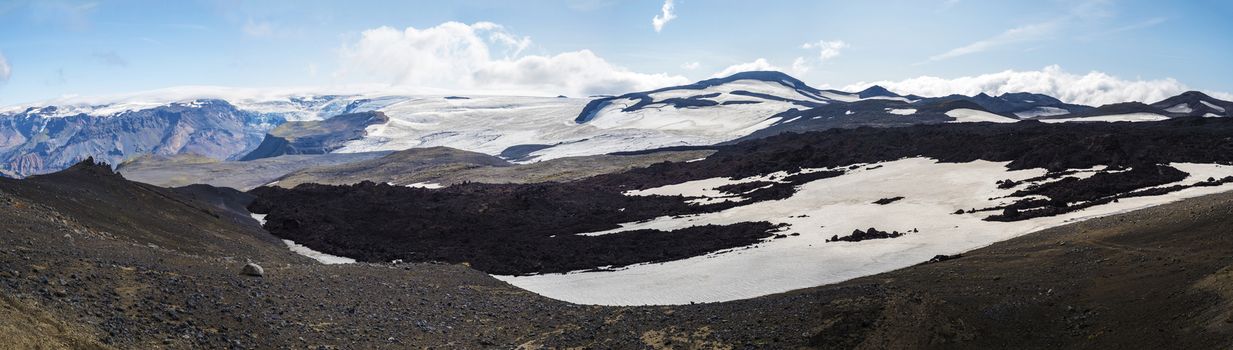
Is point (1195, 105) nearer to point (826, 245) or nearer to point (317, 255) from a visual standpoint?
point (826, 245)

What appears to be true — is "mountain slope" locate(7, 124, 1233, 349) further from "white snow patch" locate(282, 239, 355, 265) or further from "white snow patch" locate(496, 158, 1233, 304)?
"white snow patch" locate(282, 239, 355, 265)

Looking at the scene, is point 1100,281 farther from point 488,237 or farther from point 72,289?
point 488,237

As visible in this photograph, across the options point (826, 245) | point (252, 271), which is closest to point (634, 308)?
point (252, 271)

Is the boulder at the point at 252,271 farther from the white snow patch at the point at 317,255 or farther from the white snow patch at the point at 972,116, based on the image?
the white snow patch at the point at 972,116

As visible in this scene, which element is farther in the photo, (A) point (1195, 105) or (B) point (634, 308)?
(A) point (1195, 105)

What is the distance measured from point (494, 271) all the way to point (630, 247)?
8.58 m

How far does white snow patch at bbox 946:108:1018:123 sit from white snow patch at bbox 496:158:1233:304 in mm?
106962

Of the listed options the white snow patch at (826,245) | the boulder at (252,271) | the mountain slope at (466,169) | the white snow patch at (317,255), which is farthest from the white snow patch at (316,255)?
the mountain slope at (466,169)

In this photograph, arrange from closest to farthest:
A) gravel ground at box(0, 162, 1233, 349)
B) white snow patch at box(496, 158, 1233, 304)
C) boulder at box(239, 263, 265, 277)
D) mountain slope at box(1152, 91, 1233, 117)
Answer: gravel ground at box(0, 162, 1233, 349)
boulder at box(239, 263, 265, 277)
white snow patch at box(496, 158, 1233, 304)
mountain slope at box(1152, 91, 1233, 117)

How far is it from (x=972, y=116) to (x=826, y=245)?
139 meters

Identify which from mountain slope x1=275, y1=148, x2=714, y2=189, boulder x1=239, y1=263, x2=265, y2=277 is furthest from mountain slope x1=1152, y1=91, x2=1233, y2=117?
boulder x1=239, y1=263, x2=265, y2=277

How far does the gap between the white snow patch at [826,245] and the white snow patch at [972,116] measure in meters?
107

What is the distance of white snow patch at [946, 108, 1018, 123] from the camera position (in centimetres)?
16000

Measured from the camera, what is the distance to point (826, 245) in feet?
140
